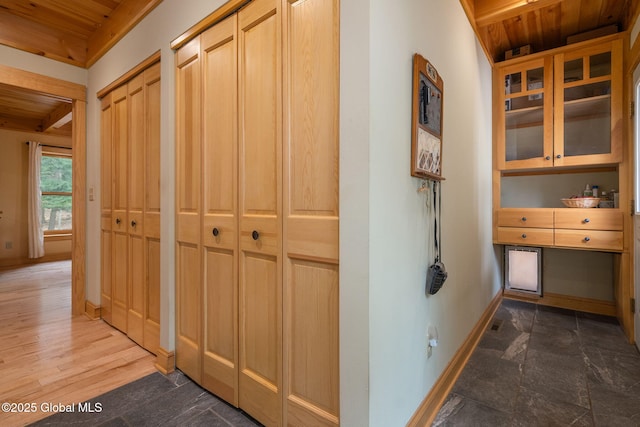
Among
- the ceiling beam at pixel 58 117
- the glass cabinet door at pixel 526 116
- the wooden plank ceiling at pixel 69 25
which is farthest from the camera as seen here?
the ceiling beam at pixel 58 117

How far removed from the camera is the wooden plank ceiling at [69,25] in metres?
2.32

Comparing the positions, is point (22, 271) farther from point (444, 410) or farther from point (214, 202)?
point (444, 410)

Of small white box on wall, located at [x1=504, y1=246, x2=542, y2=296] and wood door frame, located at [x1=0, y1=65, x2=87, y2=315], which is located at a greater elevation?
wood door frame, located at [x1=0, y1=65, x2=87, y2=315]

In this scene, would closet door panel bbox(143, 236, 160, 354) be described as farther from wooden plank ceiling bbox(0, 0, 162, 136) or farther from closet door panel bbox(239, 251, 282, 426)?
wooden plank ceiling bbox(0, 0, 162, 136)

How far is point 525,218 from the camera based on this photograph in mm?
2891

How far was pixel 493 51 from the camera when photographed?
9.87ft

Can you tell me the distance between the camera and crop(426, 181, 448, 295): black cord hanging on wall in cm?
148

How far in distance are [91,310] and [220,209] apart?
2234mm

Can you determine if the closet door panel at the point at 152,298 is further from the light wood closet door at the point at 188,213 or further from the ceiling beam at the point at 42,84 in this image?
the ceiling beam at the point at 42,84

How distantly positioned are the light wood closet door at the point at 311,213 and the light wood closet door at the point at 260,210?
0.06 m

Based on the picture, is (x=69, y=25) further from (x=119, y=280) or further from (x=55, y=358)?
(x=55, y=358)

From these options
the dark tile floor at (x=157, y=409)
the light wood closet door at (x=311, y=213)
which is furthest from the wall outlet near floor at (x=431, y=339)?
the dark tile floor at (x=157, y=409)

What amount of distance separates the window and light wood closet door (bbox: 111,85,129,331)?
482 cm

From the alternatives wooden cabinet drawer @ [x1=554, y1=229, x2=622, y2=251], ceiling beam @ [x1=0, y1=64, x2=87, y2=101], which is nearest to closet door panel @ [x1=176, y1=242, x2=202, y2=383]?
ceiling beam @ [x1=0, y1=64, x2=87, y2=101]
